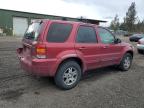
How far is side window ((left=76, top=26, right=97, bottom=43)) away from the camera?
5.73 meters

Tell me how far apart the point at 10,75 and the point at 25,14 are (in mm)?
29064

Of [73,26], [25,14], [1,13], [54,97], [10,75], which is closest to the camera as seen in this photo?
[54,97]

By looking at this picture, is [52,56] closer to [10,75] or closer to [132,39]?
[10,75]

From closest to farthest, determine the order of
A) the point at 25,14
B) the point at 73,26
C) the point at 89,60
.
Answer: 1. the point at 73,26
2. the point at 89,60
3. the point at 25,14

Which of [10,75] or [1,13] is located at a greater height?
[1,13]

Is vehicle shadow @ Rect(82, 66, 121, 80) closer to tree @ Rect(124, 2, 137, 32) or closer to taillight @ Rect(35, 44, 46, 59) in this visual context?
taillight @ Rect(35, 44, 46, 59)

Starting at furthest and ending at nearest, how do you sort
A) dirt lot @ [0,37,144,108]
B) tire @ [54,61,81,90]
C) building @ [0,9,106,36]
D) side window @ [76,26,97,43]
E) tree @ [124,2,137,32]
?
tree @ [124,2,137,32] < building @ [0,9,106,36] < side window @ [76,26,97,43] < tire @ [54,61,81,90] < dirt lot @ [0,37,144,108]

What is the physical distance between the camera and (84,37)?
232 inches

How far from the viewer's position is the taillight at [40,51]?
491 cm

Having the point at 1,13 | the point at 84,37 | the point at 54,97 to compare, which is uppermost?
the point at 1,13

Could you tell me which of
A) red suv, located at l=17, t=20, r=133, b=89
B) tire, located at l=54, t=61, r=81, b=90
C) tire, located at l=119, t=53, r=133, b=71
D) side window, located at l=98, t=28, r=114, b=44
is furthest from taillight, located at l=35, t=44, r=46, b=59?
tire, located at l=119, t=53, r=133, b=71

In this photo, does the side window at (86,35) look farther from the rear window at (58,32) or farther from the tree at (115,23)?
the tree at (115,23)

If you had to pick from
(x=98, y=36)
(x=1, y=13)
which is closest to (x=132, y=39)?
(x=1, y=13)

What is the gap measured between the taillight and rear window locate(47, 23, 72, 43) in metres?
0.25
